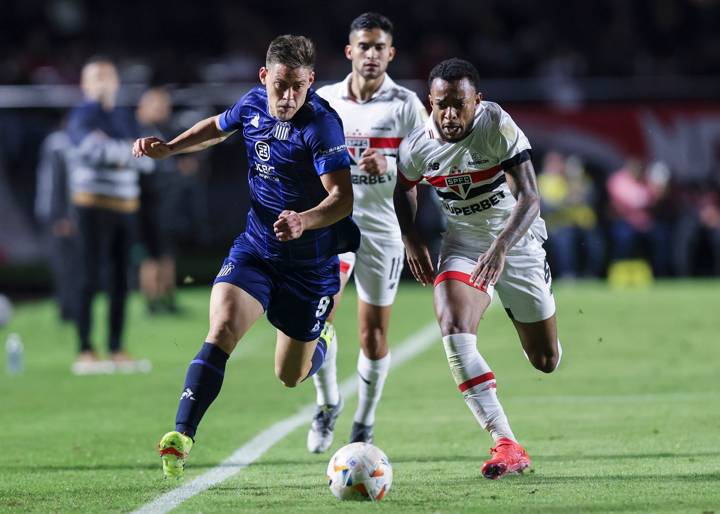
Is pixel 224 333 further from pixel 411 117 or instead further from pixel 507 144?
pixel 411 117

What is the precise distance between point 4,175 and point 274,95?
Result: 16940mm

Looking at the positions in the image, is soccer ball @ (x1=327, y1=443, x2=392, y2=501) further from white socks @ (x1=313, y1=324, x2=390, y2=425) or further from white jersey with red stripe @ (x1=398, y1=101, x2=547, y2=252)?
white socks @ (x1=313, y1=324, x2=390, y2=425)

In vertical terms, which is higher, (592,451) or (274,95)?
(274,95)

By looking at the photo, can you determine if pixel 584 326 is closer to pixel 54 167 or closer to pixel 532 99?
pixel 54 167

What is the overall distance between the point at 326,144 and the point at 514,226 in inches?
42.0

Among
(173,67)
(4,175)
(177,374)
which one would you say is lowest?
(177,374)

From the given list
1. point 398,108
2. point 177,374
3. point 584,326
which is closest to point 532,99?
point 584,326

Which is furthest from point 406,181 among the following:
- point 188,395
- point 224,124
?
point 188,395

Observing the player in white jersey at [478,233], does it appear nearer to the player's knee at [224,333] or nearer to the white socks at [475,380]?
the white socks at [475,380]

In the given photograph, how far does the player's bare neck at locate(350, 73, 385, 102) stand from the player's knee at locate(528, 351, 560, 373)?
1.98 metres

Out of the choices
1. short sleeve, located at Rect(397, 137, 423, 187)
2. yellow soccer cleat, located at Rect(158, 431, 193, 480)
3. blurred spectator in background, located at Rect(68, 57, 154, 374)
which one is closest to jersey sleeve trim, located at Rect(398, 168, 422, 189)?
short sleeve, located at Rect(397, 137, 423, 187)

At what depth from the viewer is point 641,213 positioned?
24.0 metres

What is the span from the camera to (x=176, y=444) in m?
6.42

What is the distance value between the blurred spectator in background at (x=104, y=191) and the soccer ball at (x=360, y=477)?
6.84 m
